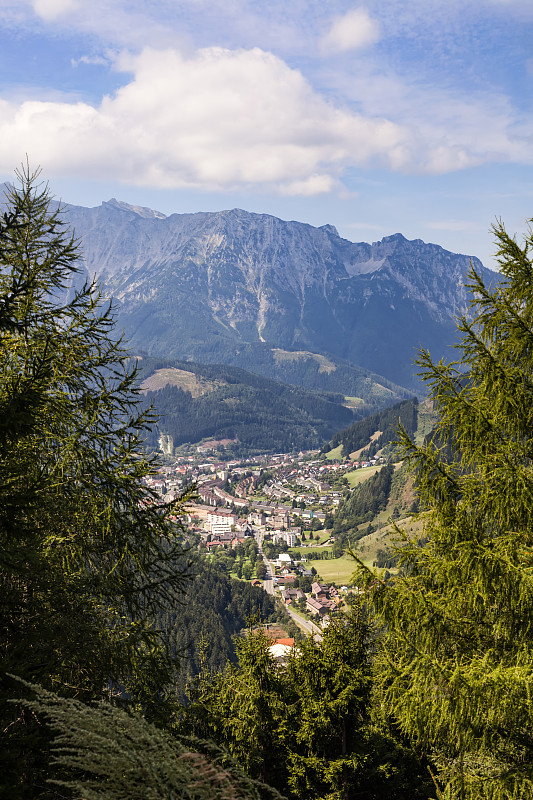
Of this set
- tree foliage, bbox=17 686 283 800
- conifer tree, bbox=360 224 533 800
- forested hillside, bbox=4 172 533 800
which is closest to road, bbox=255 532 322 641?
forested hillside, bbox=4 172 533 800

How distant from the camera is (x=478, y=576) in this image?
6.36 meters

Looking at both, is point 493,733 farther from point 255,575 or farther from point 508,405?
point 255,575

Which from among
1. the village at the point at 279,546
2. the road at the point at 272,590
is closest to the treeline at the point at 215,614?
the road at the point at 272,590

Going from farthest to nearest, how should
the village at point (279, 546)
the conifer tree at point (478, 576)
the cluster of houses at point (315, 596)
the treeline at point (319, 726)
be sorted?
1. the village at point (279, 546)
2. the cluster of houses at point (315, 596)
3. the treeline at point (319, 726)
4. the conifer tree at point (478, 576)

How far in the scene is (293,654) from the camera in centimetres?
1579

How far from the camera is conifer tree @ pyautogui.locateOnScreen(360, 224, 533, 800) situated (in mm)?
6023

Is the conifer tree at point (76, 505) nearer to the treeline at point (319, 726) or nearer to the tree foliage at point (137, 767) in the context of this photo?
the tree foliage at point (137, 767)

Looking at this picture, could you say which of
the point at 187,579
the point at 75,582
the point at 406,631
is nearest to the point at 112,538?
the point at 75,582

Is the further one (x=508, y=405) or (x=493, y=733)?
(x=508, y=405)

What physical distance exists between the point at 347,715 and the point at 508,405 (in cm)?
1110

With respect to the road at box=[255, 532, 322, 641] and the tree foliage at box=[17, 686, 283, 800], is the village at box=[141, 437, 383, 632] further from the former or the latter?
the tree foliage at box=[17, 686, 283, 800]

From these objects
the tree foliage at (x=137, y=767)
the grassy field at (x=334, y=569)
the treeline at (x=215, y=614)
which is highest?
the tree foliage at (x=137, y=767)

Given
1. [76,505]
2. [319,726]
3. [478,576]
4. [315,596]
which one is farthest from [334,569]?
[478,576]

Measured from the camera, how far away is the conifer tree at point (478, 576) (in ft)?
19.8
